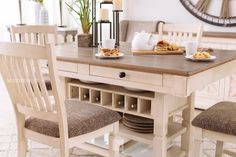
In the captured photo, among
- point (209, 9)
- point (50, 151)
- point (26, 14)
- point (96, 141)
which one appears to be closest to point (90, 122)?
point (96, 141)

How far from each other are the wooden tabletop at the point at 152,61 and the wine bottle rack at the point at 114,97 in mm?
214

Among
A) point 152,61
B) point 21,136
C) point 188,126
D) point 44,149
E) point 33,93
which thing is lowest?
point 44,149

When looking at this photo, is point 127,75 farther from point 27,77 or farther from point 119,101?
point 27,77

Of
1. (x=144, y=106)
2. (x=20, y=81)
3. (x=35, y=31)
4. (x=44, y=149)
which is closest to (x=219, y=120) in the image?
(x=144, y=106)

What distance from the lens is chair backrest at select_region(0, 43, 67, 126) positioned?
143 cm

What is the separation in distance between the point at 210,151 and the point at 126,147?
665 mm

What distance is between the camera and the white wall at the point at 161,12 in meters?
4.02

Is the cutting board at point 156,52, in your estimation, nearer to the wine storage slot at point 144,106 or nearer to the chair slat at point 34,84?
the wine storage slot at point 144,106

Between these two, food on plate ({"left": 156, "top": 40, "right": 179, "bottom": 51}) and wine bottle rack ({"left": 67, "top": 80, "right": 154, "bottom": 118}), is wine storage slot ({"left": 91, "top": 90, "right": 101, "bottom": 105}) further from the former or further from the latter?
food on plate ({"left": 156, "top": 40, "right": 179, "bottom": 51})

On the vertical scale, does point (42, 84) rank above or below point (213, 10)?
below

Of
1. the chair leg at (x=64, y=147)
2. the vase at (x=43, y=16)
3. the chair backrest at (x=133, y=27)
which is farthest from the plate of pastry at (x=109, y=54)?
the vase at (x=43, y=16)

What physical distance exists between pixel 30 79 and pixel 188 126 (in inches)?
48.7

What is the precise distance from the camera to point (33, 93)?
63.0 inches

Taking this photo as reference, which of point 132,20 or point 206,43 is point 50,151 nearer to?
point 206,43
